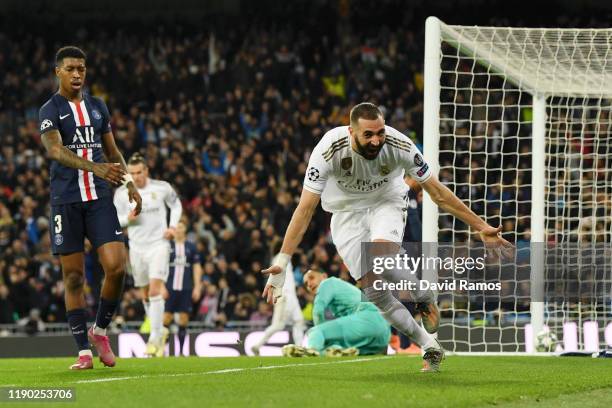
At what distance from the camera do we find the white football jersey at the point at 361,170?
7.48 metres

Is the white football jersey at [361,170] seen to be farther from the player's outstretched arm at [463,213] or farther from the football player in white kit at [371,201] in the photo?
the player's outstretched arm at [463,213]

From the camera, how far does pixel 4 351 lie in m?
15.9

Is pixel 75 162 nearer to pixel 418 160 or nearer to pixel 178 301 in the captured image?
pixel 418 160

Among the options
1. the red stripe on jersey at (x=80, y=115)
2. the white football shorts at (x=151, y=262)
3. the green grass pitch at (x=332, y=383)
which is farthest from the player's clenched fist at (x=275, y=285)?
the white football shorts at (x=151, y=262)

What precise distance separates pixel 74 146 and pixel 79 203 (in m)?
0.42

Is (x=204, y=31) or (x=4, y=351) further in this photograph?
(x=204, y=31)

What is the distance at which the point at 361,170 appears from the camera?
7633mm

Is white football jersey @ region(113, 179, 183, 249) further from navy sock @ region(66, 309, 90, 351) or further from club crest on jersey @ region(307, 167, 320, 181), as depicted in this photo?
club crest on jersey @ region(307, 167, 320, 181)

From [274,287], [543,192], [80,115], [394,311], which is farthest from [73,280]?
[543,192]

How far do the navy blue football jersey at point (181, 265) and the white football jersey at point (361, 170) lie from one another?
28.1 ft

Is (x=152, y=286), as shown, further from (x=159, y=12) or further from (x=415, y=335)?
(x=159, y=12)

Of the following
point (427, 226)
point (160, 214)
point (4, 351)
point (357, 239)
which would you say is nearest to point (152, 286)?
point (160, 214)

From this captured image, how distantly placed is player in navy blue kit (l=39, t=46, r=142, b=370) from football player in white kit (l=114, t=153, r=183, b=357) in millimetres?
5245

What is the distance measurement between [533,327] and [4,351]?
763 cm
